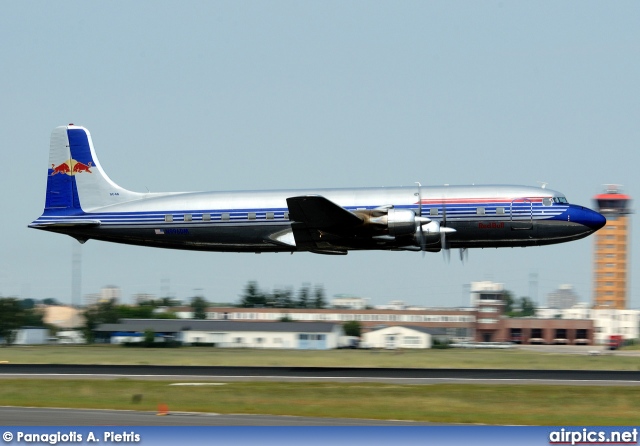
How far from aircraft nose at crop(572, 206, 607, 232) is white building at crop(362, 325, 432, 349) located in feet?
65.0

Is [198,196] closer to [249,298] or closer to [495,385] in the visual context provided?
[495,385]

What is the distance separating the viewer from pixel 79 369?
111 ft

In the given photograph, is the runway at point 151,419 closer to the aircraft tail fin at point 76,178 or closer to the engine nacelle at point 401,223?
the engine nacelle at point 401,223

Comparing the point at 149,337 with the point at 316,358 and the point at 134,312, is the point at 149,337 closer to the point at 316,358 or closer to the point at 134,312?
the point at 316,358

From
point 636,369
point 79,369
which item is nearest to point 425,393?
point 636,369

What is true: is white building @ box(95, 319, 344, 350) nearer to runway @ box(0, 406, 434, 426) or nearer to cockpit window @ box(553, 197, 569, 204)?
cockpit window @ box(553, 197, 569, 204)

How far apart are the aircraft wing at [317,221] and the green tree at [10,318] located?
30214mm

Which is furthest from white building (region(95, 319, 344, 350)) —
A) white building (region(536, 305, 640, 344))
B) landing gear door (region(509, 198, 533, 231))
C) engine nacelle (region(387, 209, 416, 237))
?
white building (region(536, 305, 640, 344))

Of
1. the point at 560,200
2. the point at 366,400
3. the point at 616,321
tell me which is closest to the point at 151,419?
the point at 366,400

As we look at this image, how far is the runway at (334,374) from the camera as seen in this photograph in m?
29.2

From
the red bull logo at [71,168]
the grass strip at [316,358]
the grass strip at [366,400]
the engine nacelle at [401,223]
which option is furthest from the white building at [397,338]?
the grass strip at [366,400]

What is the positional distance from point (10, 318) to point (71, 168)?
22.9 metres

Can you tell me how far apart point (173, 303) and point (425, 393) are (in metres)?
60.7

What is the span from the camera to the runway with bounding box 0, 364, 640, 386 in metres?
29.2
